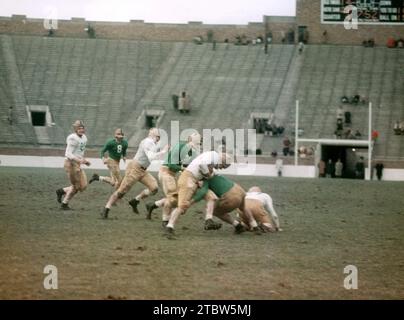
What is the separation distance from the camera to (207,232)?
13.8m

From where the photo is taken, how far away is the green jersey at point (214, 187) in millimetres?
13430

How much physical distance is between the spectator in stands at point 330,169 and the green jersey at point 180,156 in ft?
82.8

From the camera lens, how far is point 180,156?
48.2 feet

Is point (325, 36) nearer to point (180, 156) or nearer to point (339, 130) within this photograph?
point (339, 130)

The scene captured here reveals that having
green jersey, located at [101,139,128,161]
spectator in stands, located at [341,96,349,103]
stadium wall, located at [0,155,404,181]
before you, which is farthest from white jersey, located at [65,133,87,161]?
spectator in stands, located at [341,96,349,103]

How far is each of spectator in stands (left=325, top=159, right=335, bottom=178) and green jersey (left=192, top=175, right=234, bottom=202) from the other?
26476 mm

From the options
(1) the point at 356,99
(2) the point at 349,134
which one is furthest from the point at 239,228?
(1) the point at 356,99

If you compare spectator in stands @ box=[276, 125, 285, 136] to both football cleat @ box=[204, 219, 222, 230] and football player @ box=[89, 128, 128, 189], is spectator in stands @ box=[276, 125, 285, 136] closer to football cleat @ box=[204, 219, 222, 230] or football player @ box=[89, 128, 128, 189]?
football player @ box=[89, 128, 128, 189]

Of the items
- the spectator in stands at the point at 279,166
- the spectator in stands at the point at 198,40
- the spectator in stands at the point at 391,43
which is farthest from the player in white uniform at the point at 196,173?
the spectator in stands at the point at 198,40

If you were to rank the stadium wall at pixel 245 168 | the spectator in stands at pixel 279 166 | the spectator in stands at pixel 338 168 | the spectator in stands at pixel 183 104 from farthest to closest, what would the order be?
the spectator in stands at pixel 183 104
the spectator in stands at pixel 338 168
the spectator in stands at pixel 279 166
the stadium wall at pixel 245 168

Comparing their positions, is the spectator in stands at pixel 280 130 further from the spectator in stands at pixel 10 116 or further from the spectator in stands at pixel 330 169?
the spectator in stands at pixel 10 116

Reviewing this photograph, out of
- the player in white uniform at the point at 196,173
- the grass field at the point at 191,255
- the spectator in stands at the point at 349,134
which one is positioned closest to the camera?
the grass field at the point at 191,255

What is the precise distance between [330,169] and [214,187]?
27.3 meters
